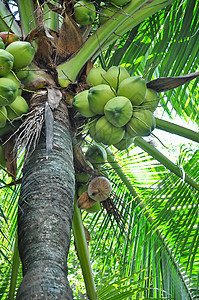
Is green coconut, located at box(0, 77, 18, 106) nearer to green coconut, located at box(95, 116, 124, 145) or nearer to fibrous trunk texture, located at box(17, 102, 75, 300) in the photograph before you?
fibrous trunk texture, located at box(17, 102, 75, 300)

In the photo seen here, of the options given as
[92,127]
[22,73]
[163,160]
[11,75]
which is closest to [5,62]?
[11,75]

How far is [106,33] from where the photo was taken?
1947mm

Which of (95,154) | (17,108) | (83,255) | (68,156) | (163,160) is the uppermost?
(163,160)

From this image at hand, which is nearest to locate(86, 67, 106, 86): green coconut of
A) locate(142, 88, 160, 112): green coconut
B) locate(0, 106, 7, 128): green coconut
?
locate(142, 88, 160, 112): green coconut

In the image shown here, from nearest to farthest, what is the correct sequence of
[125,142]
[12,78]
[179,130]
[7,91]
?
→ [7,91], [12,78], [125,142], [179,130]

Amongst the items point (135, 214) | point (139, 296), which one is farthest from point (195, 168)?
point (139, 296)

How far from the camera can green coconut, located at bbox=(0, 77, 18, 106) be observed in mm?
1440

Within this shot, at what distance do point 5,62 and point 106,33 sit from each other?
68 cm

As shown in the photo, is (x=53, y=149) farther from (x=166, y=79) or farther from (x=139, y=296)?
(x=139, y=296)

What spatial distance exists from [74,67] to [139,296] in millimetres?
1741

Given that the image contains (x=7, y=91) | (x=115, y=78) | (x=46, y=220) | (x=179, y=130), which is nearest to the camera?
(x=46, y=220)

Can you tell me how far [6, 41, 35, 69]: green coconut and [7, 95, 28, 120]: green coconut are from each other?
0.49 feet

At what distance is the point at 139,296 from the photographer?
9.00 ft

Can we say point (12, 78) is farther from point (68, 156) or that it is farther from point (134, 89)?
point (134, 89)
